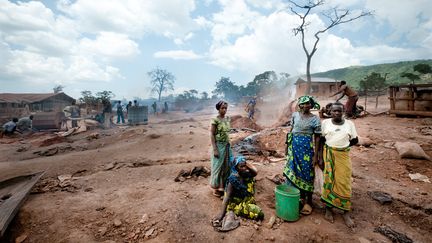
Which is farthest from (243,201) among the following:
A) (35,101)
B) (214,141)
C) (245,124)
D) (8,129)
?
(35,101)

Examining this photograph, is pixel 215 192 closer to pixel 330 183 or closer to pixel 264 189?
pixel 264 189

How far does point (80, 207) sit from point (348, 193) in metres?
4.27

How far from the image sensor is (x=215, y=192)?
4.17 meters

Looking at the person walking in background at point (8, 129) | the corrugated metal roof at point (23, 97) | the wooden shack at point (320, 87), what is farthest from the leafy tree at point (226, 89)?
the person walking in background at point (8, 129)

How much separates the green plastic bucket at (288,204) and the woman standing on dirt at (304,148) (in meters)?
0.20

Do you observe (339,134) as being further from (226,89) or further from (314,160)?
(226,89)

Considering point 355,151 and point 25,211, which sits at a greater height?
point 355,151

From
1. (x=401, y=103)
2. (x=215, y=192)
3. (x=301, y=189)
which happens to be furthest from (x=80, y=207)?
(x=401, y=103)

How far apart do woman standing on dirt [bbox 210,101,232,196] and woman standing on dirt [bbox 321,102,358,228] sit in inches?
59.7

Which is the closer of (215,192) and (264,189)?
(215,192)

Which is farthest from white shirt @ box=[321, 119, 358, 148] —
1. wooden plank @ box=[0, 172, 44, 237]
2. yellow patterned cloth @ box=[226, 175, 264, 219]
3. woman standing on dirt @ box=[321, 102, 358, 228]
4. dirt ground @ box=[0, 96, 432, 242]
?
wooden plank @ box=[0, 172, 44, 237]

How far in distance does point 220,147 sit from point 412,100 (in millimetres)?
9661

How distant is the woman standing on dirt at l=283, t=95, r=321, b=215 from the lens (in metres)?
3.46

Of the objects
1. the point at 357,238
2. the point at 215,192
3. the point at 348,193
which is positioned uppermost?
the point at 348,193
